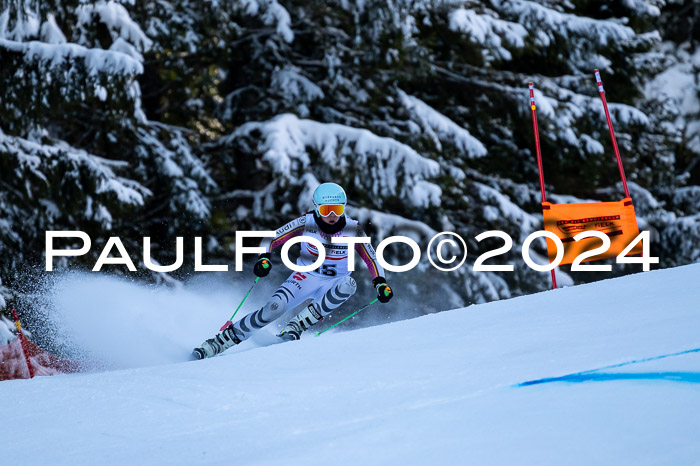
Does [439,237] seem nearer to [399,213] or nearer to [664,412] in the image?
[399,213]

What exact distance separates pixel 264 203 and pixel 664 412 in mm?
8746

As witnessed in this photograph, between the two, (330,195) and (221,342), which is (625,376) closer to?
(330,195)

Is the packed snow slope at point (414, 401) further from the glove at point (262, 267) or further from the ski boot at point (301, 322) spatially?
the ski boot at point (301, 322)

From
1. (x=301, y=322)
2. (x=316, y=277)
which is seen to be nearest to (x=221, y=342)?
(x=301, y=322)

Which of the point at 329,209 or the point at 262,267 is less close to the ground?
the point at 329,209

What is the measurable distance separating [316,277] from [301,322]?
36 centimetres

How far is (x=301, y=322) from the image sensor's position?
20.5 feet

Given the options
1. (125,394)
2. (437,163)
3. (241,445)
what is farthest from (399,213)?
(241,445)

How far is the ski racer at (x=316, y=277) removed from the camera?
592cm

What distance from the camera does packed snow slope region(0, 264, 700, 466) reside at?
279cm

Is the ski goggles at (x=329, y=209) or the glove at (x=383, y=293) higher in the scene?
the ski goggles at (x=329, y=209)

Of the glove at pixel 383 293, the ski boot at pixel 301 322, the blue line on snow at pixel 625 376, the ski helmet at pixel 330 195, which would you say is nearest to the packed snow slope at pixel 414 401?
the blue line on snow at pixel 625 376

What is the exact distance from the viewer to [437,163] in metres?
10.9

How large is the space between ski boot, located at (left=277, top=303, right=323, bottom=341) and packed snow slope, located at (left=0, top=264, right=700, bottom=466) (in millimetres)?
1128
